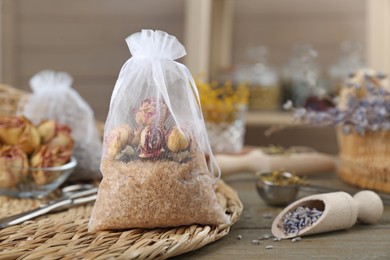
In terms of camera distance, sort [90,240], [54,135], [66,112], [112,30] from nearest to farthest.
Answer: [90,240] < [54,135] < [66,112] < [112,30]

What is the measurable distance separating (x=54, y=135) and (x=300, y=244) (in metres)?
0.46

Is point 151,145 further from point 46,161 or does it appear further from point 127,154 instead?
point 46,161

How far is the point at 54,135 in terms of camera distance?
1.01 metres

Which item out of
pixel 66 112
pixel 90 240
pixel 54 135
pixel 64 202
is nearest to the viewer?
pixel 90 240

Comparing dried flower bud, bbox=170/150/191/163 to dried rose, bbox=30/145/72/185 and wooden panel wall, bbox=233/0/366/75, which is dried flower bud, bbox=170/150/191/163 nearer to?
dried rose, bbox=30/145/72/185

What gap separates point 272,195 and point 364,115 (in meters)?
0.23

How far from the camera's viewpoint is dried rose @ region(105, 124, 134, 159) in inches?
29.0

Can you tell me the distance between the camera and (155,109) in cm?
74

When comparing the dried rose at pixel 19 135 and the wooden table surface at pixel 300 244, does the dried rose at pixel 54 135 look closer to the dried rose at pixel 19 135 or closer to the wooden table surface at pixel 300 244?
the dried rose at pixel 19 135

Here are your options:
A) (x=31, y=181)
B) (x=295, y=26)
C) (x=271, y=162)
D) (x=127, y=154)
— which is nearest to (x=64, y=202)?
(x=31, y=181)

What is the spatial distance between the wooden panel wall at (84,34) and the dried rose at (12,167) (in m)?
1.10

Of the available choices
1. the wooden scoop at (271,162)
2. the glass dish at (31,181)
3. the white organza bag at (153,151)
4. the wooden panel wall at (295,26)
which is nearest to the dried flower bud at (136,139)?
the white organza bag at (153,151)

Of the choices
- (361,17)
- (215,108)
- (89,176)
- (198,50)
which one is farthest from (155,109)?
(361,17)

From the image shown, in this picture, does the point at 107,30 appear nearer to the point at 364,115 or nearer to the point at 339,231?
the point at 364,115
